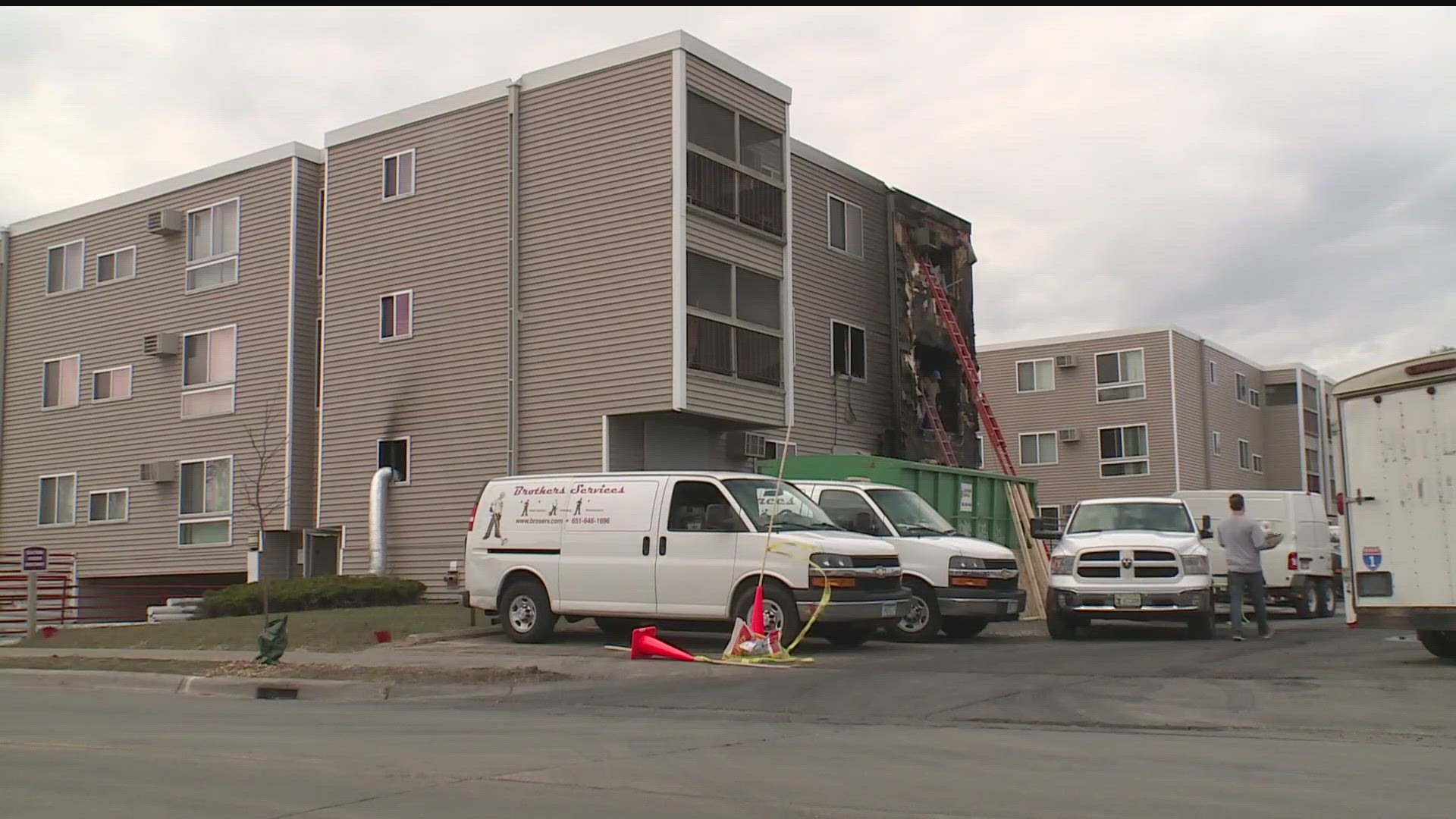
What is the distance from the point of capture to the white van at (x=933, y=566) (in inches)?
666

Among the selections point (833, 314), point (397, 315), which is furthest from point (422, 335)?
point (833, 314)

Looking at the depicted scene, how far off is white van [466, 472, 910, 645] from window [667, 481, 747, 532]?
14 mm

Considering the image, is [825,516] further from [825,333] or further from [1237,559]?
[825,333]

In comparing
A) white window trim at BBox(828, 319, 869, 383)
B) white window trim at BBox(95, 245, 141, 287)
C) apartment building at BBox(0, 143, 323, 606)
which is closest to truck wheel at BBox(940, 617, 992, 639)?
white window trim at BBox(828, 319, 869, 383)

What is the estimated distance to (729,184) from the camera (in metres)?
24.5

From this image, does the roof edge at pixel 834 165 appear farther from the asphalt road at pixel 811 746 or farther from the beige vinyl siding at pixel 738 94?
the asphalt road at pixel 811 746

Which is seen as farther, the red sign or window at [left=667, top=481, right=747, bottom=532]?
the red sign

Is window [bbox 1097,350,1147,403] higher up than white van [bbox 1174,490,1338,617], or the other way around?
window [bbox 1097,350,1147,403]

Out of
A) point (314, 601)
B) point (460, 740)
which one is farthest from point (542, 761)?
point (314, 601)

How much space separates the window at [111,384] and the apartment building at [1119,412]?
94.7 feet

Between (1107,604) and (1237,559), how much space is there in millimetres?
1745

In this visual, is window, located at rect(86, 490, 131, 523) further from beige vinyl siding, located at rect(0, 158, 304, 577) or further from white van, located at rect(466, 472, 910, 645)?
white van, located at rect(466, 472, 910, 645)

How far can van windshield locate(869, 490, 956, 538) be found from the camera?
17.8 metres

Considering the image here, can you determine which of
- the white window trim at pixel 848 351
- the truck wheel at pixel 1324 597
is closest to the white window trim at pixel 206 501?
the white window trim at pixel 848 351
